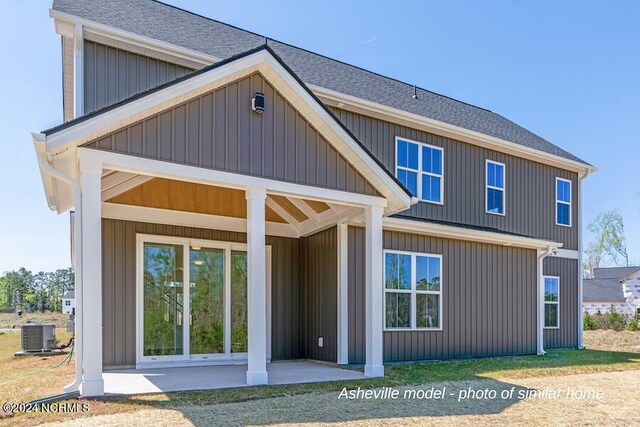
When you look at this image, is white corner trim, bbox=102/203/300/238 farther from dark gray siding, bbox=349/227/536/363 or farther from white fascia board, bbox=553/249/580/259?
white fascia board, bbox=553/249/580/259

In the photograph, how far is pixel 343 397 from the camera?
647cm

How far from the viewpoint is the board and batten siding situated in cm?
647

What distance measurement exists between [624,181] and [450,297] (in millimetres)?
43102

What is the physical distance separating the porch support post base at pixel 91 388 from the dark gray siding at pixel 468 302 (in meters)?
4.73

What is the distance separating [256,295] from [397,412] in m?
2.32

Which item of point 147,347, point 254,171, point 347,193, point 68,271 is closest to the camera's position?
point 254,171

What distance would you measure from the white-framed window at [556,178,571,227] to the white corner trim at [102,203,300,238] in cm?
887

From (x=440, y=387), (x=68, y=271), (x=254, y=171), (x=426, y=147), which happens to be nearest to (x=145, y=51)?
(x=254, y=171)

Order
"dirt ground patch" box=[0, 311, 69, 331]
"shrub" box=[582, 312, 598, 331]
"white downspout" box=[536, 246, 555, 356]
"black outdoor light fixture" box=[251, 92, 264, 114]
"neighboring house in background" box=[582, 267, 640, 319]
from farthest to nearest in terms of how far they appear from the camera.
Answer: "neighboring house in background" box=[582, 267, 640, 319] → "dirt ground patch" box=[0, 311, 69, 331] → "shrub" box=[582, 312, 598, 331] → "white downspout" box=[536, 246, 555, 356] → "black outdoor light fixture" box=[251, 92, 264, 114]

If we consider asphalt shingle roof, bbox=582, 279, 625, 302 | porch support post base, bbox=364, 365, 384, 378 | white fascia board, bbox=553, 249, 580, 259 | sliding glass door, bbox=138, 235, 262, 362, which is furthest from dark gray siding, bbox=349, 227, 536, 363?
asphalt shingle roof, bbox=582, 279, 625, 302

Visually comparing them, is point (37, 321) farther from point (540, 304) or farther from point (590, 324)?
point (590, 324)

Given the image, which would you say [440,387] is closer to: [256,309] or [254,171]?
[256,309]

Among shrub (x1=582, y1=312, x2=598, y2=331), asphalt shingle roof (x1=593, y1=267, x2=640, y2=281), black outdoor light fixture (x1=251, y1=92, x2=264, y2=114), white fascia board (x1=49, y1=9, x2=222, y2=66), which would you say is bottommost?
shrub (x1=582, y1=312, x2=598, y2=331)

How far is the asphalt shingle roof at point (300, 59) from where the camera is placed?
31.4ft
